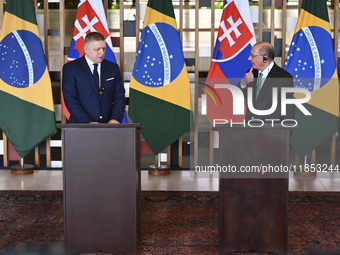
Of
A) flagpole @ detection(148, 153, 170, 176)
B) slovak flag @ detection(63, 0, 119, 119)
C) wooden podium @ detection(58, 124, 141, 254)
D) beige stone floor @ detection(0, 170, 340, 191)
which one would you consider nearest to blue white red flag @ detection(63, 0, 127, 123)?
slovak flag @ detection(63, 0, 119, 119)

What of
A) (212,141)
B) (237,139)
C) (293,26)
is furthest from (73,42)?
(237,139)

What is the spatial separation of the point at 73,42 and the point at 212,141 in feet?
6.98

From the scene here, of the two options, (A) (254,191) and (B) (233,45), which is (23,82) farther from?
(A) (254,191)

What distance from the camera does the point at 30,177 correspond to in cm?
535

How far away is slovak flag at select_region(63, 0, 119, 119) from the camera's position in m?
5.32

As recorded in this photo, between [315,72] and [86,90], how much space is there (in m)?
2.99

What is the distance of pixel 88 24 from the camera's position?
5.37m

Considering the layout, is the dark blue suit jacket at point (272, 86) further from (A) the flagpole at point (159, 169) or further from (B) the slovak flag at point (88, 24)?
(B) the slovak flag at point (88, 24)

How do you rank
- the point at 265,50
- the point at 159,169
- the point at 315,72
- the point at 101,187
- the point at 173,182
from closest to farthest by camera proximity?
1. the point at 101,187
2. the point at 265,50
3. the point at 173,182
4. the point at 315,72
5. the point at 159,169

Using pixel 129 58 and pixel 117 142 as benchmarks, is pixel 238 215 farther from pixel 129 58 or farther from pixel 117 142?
pixel 129 58

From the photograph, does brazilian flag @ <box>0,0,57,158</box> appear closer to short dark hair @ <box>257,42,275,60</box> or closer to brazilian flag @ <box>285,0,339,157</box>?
short dark hair @ <box>257,42,275,60</box>

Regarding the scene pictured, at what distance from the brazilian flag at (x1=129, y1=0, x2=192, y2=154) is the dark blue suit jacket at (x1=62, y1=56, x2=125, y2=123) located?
1.67 metres

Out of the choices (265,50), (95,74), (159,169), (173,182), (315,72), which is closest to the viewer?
(95,74)

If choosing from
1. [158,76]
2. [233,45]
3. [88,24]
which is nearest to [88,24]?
[88,24]
